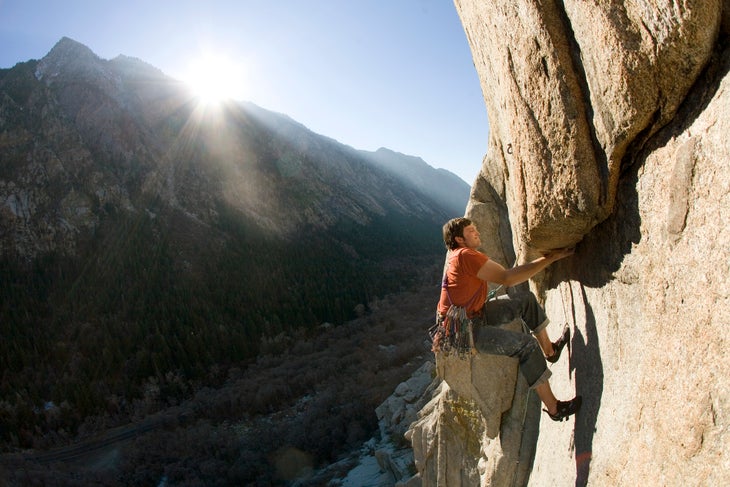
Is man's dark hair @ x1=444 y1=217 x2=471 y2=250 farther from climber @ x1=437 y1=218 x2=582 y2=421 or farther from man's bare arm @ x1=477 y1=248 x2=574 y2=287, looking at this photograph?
man's bare arm @ x1=477 y1=248 x2=574 y2=287

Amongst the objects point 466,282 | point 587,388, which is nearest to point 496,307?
point 466,282

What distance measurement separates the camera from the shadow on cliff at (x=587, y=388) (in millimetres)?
3807

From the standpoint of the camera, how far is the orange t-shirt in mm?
4129

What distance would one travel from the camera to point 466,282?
14.2ft

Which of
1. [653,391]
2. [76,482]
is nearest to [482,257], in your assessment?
[653,391]

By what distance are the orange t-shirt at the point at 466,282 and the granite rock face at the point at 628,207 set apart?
0.60 m

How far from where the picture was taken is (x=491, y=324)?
4.77m

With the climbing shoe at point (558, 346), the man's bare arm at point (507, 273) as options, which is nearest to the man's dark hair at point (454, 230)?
the man's bare arm at point (507, 273)

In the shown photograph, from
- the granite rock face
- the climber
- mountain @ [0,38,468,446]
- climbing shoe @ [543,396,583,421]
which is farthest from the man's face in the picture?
mountain @ [0,38,468,446]

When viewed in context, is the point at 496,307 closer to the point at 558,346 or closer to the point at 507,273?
the point at 558,346

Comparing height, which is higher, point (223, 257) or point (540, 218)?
point (540, 218)

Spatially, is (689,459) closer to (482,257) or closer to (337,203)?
(482,257)

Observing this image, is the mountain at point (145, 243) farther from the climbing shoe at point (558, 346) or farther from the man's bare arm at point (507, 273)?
the man's bare arm at point (507, 273)

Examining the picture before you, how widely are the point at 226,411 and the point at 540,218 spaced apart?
26.9 meters
